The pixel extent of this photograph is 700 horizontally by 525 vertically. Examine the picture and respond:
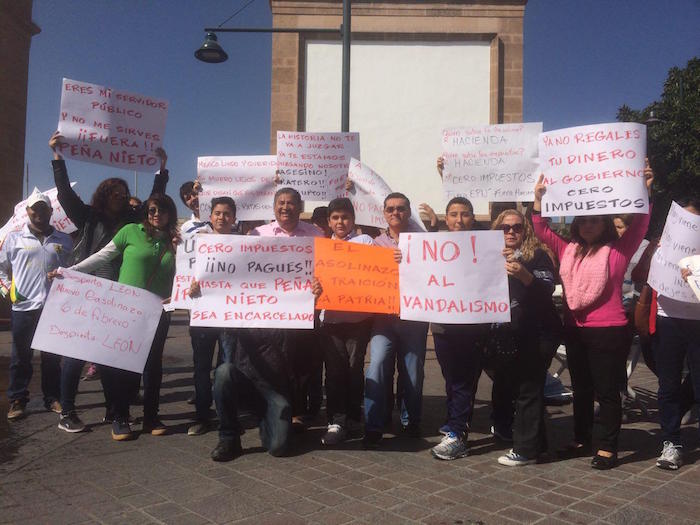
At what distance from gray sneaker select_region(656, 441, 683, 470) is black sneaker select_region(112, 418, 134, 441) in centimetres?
383

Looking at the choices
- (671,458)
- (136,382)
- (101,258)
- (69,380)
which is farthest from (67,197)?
(671,458)

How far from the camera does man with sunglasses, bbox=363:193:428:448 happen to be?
4.54 m

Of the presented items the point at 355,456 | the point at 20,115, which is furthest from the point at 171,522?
the point at 20,115

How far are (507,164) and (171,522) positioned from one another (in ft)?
12.9

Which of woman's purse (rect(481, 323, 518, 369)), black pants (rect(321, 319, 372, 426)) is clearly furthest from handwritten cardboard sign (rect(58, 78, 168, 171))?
woman's purse (rect(481, 323, 518, 369))

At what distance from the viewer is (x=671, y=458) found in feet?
13.4

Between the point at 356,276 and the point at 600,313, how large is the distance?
5.57 ft

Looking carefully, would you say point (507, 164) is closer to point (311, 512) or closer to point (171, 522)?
point (311, 512)

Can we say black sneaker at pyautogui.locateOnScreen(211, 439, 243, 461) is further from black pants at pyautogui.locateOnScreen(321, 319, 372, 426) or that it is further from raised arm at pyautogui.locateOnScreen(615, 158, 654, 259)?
raised arm at pyautogui.locateOnScreen(615, 158, 654, 259)

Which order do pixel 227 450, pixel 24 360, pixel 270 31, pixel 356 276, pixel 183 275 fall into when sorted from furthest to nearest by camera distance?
pixel 270 31 → pixel 24 360 → pixel 183 275 → pixel 356 276 → pixel 227 450

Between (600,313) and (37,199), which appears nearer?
(600,313)

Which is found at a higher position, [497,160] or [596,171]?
[497,160]

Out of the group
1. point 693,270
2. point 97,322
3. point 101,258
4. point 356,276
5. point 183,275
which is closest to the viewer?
point 693,270

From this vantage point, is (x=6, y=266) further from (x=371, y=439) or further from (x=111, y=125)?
(x=371, y=439)
